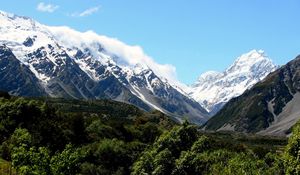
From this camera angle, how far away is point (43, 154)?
304ft

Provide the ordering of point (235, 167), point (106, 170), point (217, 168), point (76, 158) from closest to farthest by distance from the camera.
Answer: point (76, 158) → point (235, 167) → point (217, 168) → point (106, 170)

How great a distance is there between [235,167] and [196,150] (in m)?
33.6

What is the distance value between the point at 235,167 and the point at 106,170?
5240cm

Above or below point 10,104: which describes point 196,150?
below

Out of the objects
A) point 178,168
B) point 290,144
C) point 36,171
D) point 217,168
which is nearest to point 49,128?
point 178,168

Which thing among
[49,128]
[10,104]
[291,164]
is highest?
[10,104]

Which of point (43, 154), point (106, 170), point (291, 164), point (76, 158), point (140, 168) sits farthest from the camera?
point (106, 170)

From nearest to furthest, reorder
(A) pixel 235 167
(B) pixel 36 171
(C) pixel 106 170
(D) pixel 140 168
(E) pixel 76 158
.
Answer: (B) pixel 36 171
(E) pixel 76 158
(A) pixel 235 167
(D) pixel 140 168
(C) pixel 106 170

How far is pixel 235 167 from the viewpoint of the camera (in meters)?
128

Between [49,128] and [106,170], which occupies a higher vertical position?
[49,128]

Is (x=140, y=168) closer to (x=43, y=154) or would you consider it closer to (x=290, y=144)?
(x=43, y=154)

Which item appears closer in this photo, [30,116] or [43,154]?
[43,154]

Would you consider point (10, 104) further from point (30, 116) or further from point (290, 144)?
point (290, 144)

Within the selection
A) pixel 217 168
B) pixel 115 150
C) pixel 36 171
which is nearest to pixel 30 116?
pixel 115 150
